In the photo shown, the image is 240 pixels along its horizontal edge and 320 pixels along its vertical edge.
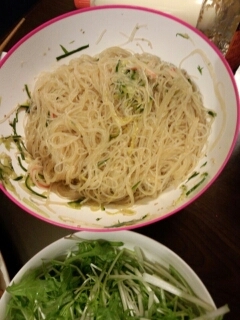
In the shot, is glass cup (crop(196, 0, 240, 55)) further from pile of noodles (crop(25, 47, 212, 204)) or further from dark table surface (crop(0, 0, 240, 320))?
dark table surface (crop(0, 0, 240, 320))

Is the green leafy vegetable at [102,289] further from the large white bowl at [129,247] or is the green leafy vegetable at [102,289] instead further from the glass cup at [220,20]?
the glass cup at [220,20]

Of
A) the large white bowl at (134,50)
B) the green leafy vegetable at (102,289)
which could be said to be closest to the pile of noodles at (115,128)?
the large white bowl at (134,50)

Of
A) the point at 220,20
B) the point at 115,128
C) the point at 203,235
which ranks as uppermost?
the point at 220,20

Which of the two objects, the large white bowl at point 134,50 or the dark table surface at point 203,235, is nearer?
the large white bowl at point 134,50

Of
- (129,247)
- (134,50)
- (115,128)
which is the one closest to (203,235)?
(129,247)

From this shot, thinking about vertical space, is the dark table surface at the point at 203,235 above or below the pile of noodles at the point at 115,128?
below

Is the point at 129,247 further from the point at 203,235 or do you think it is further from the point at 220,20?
the point at 220,20

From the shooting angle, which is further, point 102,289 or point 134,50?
point 134,50
